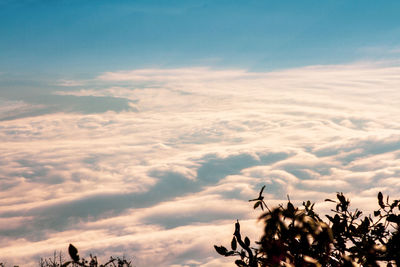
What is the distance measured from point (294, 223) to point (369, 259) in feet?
2.89

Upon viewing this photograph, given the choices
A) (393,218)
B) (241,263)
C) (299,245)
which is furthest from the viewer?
(393,218)

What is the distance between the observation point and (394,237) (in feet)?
17.5

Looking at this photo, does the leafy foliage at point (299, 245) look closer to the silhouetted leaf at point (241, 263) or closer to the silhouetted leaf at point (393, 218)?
the silhouetted leaf at point (241, 263)

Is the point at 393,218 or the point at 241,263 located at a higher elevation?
the point at 393,218

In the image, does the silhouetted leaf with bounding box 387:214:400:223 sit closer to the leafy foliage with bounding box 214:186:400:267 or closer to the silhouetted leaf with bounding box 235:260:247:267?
the leafy foliage with bounding box 214:186:400:267

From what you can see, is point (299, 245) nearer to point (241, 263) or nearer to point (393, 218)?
point (241, 263)

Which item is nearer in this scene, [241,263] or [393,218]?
[241,263]

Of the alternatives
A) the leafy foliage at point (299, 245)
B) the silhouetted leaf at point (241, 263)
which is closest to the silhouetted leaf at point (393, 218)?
the leafy foliage at point (299, 245)

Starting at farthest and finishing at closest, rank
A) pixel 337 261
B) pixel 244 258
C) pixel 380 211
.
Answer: pixel 380 211 < pixel 244 258 < pixel 337 261

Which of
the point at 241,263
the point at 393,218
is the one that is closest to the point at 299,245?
the point at 241,263

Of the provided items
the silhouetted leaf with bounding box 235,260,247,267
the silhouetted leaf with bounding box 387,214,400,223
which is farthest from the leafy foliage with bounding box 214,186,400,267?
the silhouetted leaf with bounding box 387,214,400,223

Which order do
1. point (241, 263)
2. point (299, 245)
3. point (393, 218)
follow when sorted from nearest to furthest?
point (299, 245), point (241, 263), point (393, 218)

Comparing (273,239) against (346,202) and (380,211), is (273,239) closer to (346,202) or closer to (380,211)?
(346,202)

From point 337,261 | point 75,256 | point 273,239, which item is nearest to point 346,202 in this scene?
point 337,261
